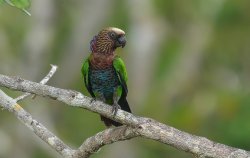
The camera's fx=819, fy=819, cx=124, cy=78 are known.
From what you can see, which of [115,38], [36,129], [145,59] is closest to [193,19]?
[145,59]

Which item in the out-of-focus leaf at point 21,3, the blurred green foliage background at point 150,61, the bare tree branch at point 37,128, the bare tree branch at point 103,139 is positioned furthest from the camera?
the blurred green foliage background at point 150,61

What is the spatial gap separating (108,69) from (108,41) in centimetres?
24

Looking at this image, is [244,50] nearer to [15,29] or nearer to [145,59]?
[145,59]

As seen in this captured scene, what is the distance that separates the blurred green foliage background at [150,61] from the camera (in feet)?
51.9

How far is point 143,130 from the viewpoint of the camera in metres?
5.32

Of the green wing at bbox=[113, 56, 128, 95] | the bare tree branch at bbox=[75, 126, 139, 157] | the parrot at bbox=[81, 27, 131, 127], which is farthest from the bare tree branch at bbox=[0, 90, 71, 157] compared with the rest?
the green wing at bbox=[113, 56, 128, 95]

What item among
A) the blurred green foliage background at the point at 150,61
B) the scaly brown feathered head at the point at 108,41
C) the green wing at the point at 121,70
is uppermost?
the scaly brown feathered head at the point at 108,41

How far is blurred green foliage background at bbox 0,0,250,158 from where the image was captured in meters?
15.8

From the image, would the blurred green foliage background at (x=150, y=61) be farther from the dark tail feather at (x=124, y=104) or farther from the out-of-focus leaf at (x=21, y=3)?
the out-of-focus leaf at (x=21, y=3)

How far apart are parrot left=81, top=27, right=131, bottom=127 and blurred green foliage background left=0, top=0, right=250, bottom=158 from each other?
772 centimetres

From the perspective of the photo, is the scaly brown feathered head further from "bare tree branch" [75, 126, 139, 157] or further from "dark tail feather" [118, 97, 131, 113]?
"bare tree branch" [75, 126, 139, 157]

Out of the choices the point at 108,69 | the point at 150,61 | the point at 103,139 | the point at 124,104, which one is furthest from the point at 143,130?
the point at 150,61

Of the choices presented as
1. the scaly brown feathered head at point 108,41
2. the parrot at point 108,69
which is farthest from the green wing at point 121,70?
the scaly brown feathered head at point 108,41

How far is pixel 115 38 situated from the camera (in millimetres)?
7195
